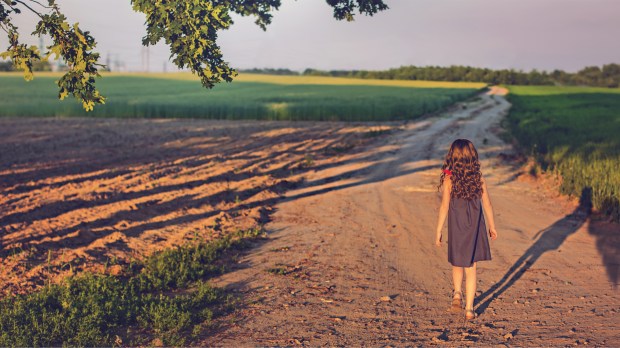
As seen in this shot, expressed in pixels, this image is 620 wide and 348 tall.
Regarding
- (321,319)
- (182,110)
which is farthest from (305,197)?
(182,110)

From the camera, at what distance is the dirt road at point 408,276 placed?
662 centimetres

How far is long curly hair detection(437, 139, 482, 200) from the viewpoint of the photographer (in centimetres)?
714

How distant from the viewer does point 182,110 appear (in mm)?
41938

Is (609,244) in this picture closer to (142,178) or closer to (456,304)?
(456,304)

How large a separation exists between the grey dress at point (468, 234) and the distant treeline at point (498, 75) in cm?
11396

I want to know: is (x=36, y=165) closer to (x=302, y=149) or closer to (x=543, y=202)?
(x=302, y=149)

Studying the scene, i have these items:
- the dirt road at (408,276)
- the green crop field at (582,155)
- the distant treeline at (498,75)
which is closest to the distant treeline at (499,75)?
the distant treeline at (498,75)

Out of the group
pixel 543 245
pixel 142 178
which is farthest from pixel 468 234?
pixel 142 178

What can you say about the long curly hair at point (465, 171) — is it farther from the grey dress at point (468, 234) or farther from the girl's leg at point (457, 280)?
the girl's leg at point (457, 280)

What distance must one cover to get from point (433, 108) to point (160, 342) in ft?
140

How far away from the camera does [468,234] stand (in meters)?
7.18

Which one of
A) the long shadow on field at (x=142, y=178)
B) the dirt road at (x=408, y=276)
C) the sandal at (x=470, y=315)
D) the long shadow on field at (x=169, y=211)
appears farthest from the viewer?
the long shadow on field at (x=142, y=178)

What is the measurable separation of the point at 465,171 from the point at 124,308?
155 inches

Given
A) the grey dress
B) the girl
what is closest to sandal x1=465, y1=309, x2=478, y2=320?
the girl
